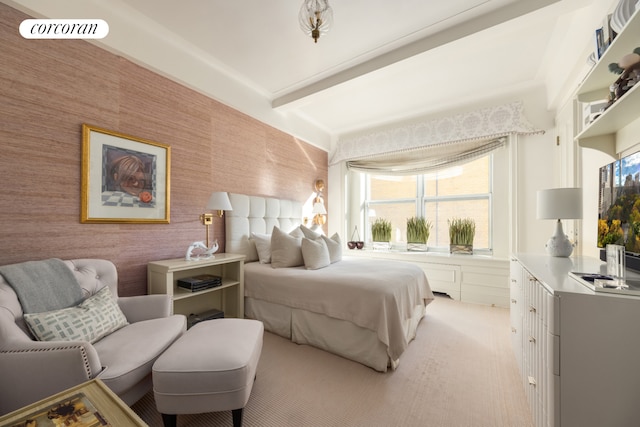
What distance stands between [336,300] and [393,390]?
727mm

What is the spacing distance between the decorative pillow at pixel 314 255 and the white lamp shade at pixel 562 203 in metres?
1.97

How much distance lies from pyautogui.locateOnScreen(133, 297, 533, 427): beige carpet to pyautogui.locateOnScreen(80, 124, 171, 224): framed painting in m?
1.43

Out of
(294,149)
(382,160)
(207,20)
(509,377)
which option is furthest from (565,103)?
(207,20)

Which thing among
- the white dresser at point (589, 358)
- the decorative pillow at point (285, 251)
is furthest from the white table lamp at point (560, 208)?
the decorative pillow at point (285, 251)

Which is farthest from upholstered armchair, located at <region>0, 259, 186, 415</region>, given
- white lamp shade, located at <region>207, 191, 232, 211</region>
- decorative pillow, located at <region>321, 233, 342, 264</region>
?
decorative pillow, located at <region>321, 233, 342, 264</region>

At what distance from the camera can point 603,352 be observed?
1007mm

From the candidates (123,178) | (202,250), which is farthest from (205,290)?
(123,178)

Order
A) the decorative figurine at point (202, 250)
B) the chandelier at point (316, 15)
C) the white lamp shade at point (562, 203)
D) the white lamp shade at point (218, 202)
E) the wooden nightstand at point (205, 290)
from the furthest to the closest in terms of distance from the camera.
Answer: the white lamp shade at point (218, 202), the decorative figurine at point (202, 250), the wooden nightstand at point (205, 290), the white lamp shade at point (562, 203), the chandelier at point (316, 15)

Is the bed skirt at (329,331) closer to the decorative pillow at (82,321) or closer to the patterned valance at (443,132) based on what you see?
the decorative pillow at (82,321)

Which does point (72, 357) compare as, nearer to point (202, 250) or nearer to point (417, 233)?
point (202, 250)

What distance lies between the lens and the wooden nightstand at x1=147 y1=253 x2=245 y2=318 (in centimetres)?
216

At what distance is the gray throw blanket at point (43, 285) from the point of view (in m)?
1.39

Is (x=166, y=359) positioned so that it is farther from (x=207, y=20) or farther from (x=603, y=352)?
(x=207, y=20)

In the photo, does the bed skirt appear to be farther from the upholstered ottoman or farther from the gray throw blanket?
the gray throw blanket
